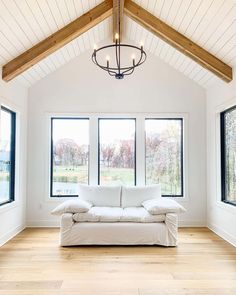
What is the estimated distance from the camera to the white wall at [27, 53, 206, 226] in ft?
18.7

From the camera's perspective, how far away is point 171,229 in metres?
4.39

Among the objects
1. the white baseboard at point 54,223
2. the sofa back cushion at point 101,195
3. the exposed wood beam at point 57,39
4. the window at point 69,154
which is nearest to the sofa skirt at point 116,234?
the sofa back cushion at point 101,195

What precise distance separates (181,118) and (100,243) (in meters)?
3.00

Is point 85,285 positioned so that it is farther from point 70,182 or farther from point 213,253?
point 70,182

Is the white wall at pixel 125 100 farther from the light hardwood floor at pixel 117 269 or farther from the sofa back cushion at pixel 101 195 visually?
the light hardwood floor at pixel 117 269

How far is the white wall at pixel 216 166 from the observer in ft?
15.0

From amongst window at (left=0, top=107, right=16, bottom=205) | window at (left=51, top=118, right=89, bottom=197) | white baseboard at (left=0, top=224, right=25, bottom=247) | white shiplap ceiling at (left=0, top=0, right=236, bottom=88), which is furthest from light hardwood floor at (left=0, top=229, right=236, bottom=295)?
white shiplap ceiling at (left=0, top=0, right=236, bottom=88)

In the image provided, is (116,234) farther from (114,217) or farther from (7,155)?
(7,155)

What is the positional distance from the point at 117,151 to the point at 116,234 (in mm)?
1940

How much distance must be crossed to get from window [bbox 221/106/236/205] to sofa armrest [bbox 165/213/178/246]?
3.63 ft

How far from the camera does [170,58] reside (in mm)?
5520

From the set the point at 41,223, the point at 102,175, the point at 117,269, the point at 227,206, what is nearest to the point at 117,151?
the point at 102,175

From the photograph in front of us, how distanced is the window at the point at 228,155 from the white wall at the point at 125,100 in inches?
25.8

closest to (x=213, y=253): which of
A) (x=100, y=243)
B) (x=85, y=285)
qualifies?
(x=100, y=243)
